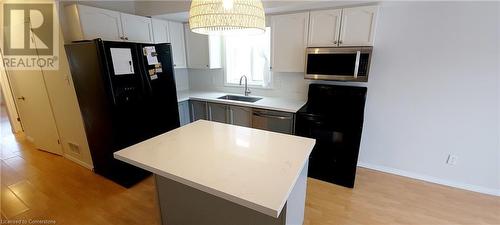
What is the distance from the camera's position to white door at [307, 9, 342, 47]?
239cm

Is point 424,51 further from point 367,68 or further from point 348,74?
point 348,74

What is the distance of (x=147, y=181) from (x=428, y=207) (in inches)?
121

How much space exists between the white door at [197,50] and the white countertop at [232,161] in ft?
6.34

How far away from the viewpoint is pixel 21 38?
2.81 meters

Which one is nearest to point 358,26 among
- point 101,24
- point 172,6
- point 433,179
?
point 433,179

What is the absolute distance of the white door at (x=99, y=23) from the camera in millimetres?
2352

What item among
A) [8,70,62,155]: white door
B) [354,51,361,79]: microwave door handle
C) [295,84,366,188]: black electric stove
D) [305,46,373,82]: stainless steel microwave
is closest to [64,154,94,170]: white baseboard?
[8,70,62,155]: white door

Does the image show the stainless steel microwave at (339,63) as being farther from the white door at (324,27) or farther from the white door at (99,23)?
the white door at (99,23)

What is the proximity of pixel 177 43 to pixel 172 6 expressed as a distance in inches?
27.5

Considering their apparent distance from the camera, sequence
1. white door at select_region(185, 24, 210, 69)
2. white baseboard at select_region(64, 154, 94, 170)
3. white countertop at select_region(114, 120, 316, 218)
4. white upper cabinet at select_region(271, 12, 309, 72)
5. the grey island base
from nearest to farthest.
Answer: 1. white countertop at select_region(114, 120, 316, 218)
2. the grey island base
3. white upper cabinet at select_region(271, 12, 309, 72)
4. white baseboard at select_region(64, 154, 94, 170)
5. white door at select_region(185, 24, 210, 69)

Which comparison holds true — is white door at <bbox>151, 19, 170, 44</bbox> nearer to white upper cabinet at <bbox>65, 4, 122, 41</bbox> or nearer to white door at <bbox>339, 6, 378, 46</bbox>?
white upper cabinet at <bbox>65, 4, 122, 41</bbox>

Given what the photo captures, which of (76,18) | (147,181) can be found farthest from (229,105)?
(76,18)

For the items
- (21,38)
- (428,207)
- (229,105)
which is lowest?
(428,207)

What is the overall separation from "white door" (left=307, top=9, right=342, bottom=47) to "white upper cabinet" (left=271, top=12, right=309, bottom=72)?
0.08 meters
